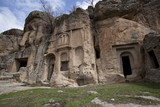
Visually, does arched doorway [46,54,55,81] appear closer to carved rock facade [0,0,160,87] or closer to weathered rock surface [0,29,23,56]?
carved rock facade [0,0,160,87]

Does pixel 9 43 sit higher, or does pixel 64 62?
pixel 9 43

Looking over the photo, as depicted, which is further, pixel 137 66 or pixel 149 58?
pixel 137 66

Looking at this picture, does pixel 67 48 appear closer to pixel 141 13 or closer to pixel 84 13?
pixel 84 13

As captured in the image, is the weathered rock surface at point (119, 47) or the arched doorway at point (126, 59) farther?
the arched doorway at point (126, 59)

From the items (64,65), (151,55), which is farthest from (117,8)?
(64,65)

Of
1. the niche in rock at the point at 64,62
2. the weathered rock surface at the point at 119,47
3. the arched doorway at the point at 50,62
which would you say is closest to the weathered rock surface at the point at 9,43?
the arched doorway at the point at 50,62

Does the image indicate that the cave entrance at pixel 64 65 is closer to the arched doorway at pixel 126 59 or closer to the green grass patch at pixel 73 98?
the green grass patch at pixel 73 98

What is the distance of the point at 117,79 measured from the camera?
37.1 feet

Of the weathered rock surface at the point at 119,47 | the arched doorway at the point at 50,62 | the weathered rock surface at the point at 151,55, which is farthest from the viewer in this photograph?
the arched doorway at the point at 50,62

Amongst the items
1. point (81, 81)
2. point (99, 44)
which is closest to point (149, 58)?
point (99, 44)

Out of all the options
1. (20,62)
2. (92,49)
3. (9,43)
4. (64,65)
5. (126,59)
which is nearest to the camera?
(92,49)

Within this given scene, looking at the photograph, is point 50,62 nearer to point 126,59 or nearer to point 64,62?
point 64,62

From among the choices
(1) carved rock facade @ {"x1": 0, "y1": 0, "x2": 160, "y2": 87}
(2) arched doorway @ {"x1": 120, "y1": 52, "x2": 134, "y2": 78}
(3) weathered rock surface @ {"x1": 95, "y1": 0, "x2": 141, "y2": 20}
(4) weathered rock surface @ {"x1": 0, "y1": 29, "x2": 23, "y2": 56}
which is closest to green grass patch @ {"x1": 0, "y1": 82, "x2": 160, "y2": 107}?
(1) carved rock facade @ {"x1": 0, "y1": 0, "x2": 160, "y2": 87}

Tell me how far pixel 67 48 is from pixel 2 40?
50.6 feet
